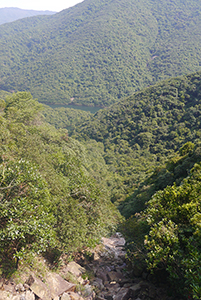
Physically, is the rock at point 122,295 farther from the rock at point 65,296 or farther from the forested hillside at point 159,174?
the rock at point 65,296

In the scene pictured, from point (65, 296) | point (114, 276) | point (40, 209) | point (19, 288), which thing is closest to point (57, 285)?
point (65, 296)

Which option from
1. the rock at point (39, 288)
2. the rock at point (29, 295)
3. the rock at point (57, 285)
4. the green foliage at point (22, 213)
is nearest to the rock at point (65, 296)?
the rock at point (57, 285)

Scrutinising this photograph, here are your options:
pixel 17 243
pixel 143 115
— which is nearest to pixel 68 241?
pixel 17 243

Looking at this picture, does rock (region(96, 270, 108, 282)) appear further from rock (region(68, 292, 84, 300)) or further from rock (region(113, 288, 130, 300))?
rock (region(68, 292, 84, 300))

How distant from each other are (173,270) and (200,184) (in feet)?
20.0

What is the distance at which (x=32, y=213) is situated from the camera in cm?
1460

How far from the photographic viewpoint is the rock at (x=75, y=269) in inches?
708

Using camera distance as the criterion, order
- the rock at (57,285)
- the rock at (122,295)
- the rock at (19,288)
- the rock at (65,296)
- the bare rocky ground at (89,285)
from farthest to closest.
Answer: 1. the rock at (122,295)
2. the rock at (57,285)
3. the rock at (65,296)
4. the bare rocky ground at (89,285)
5. the rock at (19,288)

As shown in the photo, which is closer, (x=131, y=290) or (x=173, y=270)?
(x=173, y=270)

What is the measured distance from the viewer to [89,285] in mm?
17094

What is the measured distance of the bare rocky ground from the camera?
44.1ft

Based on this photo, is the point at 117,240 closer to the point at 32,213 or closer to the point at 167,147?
the point at 32,213

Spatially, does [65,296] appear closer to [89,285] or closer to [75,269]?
[89,285]

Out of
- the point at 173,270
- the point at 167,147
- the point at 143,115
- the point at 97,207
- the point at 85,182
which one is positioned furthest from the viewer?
the point at 143,115
